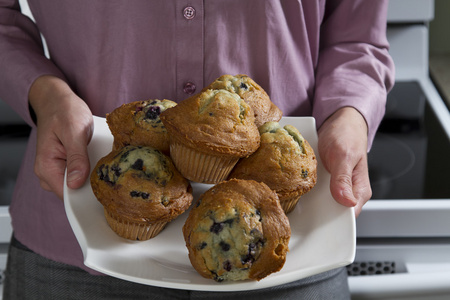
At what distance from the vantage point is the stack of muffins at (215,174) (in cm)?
81

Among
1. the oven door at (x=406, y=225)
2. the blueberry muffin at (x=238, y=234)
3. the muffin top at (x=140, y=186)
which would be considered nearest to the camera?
the blueberry muffin at (x=238, y=234)

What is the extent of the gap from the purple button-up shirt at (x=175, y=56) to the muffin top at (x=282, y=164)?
0.69ft

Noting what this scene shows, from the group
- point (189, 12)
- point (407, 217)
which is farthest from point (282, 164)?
point (407, 217)

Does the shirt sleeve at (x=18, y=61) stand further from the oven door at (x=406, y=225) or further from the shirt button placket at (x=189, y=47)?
the oven door at (x=406, y=225)

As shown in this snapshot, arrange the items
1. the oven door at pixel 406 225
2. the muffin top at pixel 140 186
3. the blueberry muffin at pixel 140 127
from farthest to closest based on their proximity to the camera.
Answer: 1. the oven door at pixel 406 225
2. the blueberry muffin at pixel 140 127
3. the muffin top at pixel 140 186

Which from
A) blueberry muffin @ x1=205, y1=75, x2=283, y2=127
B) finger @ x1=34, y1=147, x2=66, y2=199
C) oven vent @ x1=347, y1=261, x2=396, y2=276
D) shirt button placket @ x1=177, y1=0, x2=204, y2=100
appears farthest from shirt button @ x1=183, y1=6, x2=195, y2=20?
oven vent @ x1=347, y1=261, x2=396, y2=276

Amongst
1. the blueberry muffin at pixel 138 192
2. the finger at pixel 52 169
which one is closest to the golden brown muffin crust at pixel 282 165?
the blueberry muffin at pixel 138 192

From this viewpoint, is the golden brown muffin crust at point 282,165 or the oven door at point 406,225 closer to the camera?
the golden brown muffin crust at point 282,165

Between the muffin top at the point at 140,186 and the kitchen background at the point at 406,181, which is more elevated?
the muffin top at the point at 140,186

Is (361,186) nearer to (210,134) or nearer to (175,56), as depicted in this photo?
(210,134)

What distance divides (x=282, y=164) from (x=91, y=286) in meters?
0.52

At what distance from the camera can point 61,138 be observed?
1.03 m

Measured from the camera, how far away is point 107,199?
0.90m

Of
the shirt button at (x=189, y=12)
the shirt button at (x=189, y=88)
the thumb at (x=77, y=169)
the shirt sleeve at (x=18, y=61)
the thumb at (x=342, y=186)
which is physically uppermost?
the shirt button at (x=189, y=12)
